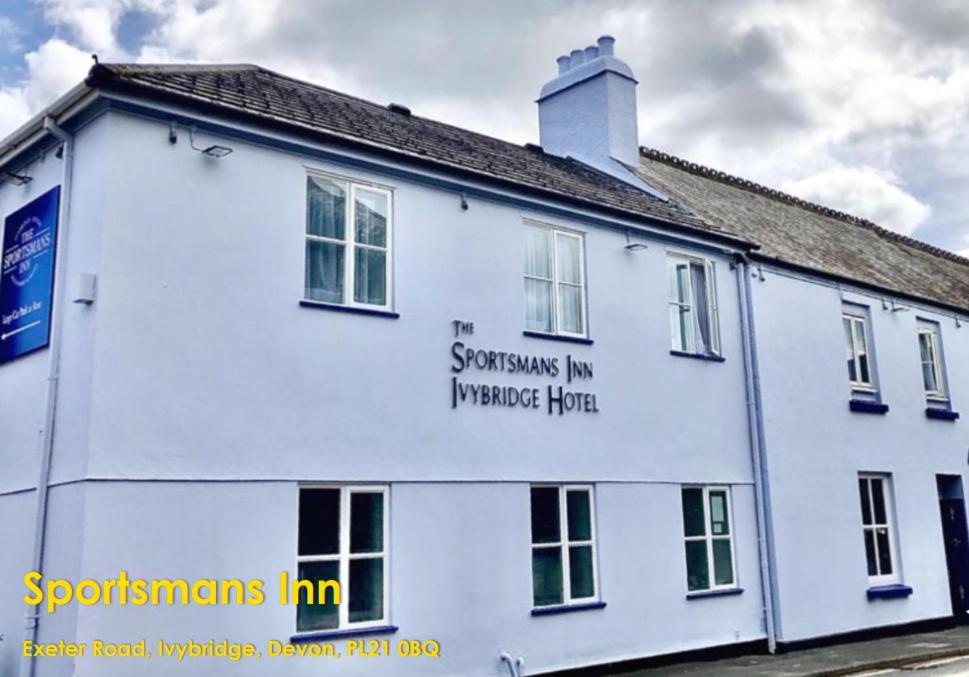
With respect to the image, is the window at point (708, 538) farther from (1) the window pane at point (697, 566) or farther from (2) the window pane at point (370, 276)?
(2) the window pane at point (370, 276)

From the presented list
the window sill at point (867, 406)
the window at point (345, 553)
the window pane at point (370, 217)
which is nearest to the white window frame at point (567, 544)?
the window at point (345, 553)

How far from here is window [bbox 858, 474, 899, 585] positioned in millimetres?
16531

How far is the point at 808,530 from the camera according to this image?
49.7ft

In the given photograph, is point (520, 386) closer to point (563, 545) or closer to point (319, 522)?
point (563, 545)

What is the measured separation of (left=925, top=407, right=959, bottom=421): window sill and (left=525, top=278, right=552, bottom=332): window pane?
9.69 metres

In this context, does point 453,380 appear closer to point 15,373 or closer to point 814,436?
point 15,373

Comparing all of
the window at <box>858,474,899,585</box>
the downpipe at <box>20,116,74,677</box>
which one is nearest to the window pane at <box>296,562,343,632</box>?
the downpipe at <box>20,116,74,677</box>

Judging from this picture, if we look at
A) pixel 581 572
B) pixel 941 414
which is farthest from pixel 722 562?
pixel 941 414

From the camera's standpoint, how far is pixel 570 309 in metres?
13.0

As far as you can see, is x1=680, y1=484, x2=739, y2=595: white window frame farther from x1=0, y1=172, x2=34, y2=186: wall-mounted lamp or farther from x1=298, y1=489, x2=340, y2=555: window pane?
x1=0, y1=172, x2=34, y2=186: wall-mounted lamp

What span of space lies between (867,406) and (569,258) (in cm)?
715

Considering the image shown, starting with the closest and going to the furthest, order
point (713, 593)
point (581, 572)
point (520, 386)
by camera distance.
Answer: point (520, 386)
point (581, 572)
point (713, 593)

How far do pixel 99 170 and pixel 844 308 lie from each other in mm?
13363

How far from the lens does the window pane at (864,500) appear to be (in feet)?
54.7
